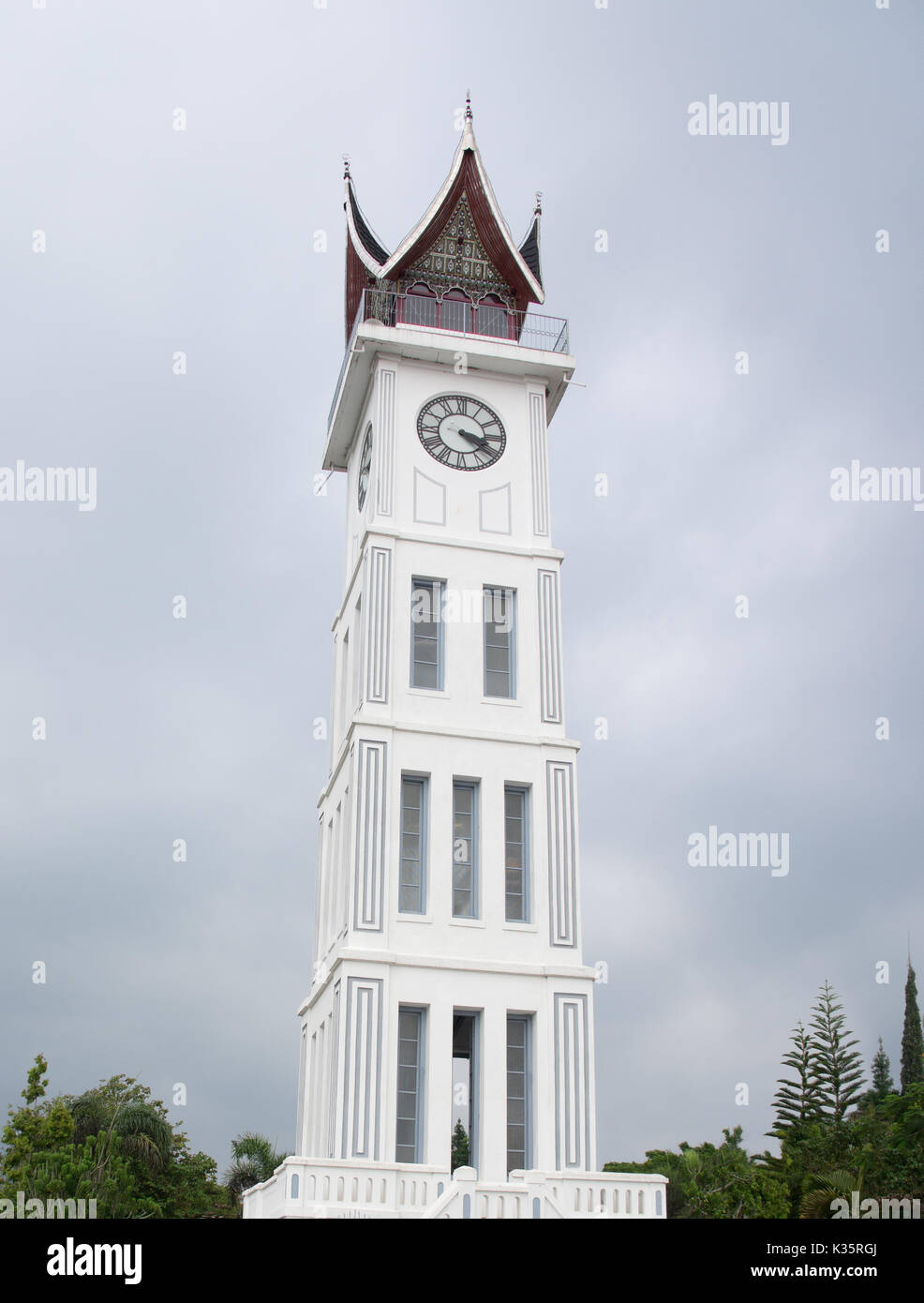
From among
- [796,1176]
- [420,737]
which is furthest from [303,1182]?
[796,1176]

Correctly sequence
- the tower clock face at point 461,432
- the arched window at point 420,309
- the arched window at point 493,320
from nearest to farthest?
the tower clock face at point 461,432 < the arched window at point 420,309 < the arched window at point 493,320

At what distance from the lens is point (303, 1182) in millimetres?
18891

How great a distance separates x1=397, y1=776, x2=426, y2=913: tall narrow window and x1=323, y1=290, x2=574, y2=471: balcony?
27.5 feet

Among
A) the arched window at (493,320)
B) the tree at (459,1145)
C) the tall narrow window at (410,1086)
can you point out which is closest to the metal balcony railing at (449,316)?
the arched window at (493,320)

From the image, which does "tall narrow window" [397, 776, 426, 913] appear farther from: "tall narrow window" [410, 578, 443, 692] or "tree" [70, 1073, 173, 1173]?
"tree" [70, 1073, 173, 1173]

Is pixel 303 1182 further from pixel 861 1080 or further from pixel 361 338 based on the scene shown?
pixel 861 1080

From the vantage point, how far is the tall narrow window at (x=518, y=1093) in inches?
845

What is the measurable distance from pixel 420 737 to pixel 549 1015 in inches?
196

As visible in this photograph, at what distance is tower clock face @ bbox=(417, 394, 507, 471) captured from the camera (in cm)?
2650

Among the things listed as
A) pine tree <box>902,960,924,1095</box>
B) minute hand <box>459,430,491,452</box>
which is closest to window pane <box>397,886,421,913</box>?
minute hand <box>459,430,491,452</box>

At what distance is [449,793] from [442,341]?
8.79 m

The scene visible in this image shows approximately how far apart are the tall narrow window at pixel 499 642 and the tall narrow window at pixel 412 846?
2239 mm

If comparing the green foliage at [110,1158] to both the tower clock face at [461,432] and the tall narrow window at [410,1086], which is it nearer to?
the tall narrow window at [410,1086]

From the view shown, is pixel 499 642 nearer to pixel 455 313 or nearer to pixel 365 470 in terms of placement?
pixel 365 470
